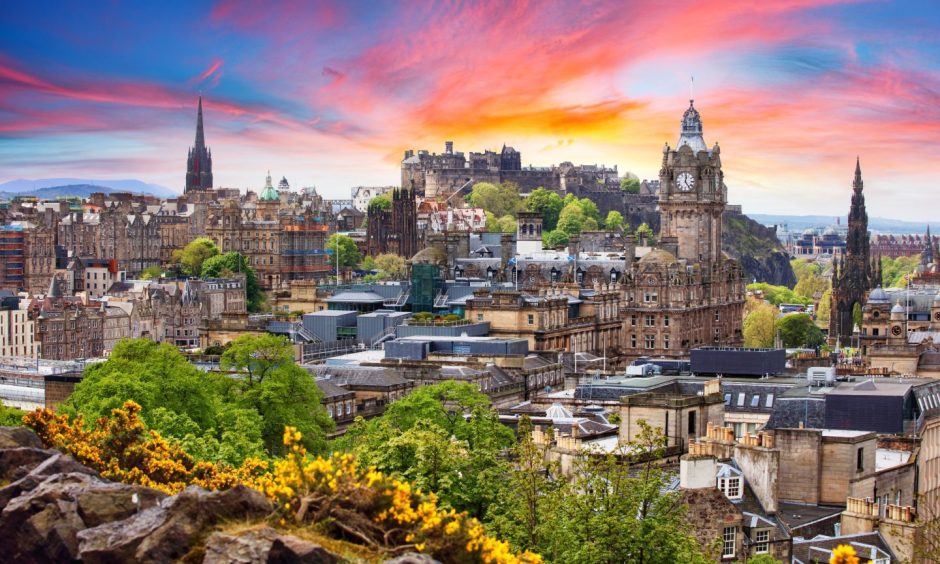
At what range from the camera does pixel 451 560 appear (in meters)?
27.3

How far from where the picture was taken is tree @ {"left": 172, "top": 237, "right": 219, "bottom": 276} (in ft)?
629

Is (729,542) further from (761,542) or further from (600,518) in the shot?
(600,518)

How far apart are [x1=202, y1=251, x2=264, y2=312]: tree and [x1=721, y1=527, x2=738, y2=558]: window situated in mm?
133382

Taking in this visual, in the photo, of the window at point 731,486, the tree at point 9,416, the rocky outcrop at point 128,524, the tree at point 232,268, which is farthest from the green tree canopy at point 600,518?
the tree at point 232,268

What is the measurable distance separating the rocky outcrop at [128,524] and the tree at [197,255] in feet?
533

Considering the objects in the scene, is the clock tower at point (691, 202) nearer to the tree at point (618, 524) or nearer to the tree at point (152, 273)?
the tree at point (152, 273)

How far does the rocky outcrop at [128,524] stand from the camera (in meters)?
24.5

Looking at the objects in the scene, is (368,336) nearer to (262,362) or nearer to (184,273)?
(262,362)

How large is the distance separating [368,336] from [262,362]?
121ft

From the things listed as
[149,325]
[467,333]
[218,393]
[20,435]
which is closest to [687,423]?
[218,393]

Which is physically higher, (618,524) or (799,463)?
(618,524)

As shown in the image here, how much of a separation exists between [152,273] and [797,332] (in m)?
77.0

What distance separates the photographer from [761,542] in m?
43.8

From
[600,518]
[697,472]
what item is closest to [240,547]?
[600,518]
